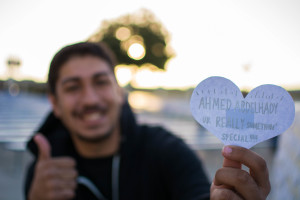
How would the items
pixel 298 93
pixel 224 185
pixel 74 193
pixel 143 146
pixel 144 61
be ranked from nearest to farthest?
pixel 224 185 < pixel 74 193 < pixel 143 146 < pixel 298 93 < pixel 144 61

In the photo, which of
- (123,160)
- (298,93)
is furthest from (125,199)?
(298,93)

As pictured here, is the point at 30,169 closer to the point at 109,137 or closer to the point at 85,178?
the point at 85,178

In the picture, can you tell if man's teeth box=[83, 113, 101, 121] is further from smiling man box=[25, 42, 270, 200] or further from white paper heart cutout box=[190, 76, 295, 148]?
white paper heart cutout box=[190, 76, 295, 148]

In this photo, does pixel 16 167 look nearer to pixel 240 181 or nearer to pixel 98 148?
pixel 98 148

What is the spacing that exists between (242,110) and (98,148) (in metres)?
1.44

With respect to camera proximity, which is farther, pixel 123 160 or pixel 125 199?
pixel 123 160

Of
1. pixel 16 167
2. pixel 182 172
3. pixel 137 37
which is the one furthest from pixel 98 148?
pixel 137 37

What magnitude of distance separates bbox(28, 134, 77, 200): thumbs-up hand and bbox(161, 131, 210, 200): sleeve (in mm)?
650

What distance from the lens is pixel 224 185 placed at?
84 cm

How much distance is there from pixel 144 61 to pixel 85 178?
2465 centimetres

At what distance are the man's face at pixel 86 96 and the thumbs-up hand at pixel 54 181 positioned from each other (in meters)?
0.31

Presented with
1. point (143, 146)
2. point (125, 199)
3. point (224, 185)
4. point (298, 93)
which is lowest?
point (298, 93)

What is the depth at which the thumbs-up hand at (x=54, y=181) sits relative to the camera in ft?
5.42

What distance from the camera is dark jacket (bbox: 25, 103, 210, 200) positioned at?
1.77 m
